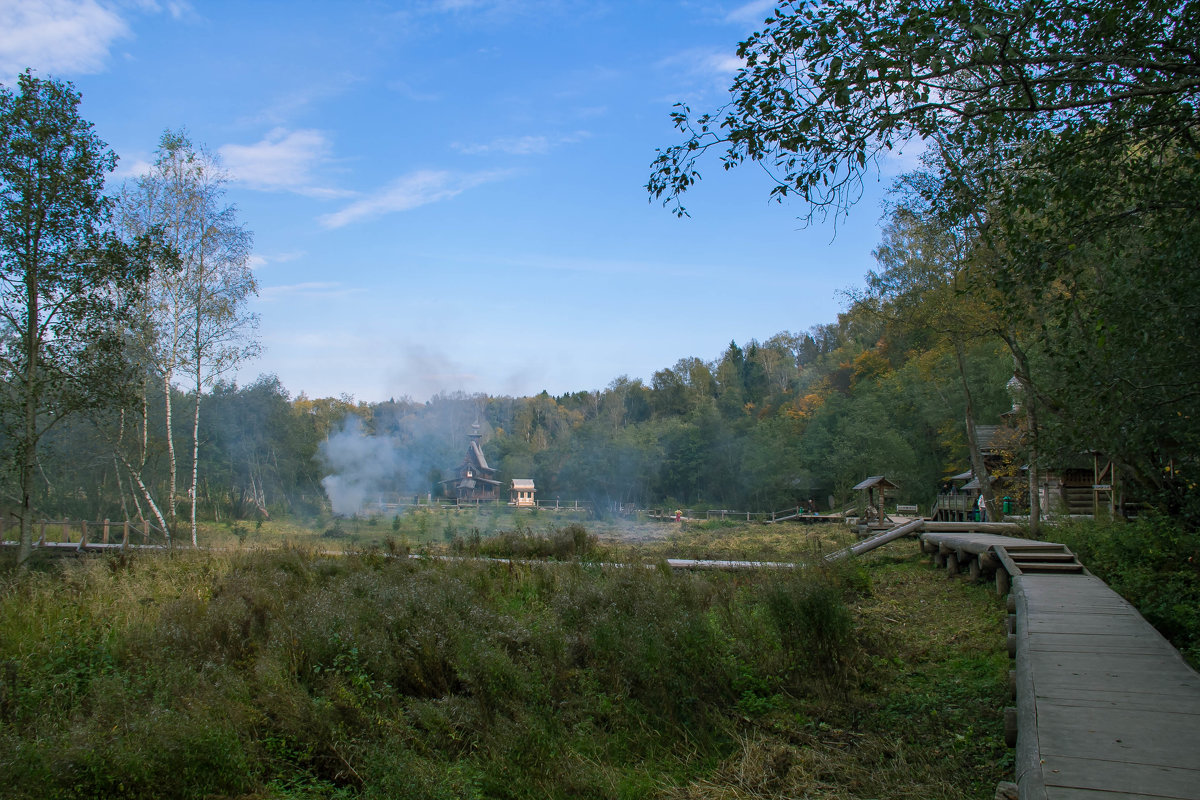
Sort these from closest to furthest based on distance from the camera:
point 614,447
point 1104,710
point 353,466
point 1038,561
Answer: point 1104,710 → point 1038,561 → point 353,466 → point 614,447

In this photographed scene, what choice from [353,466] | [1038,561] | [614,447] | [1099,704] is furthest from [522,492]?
[1099,704]

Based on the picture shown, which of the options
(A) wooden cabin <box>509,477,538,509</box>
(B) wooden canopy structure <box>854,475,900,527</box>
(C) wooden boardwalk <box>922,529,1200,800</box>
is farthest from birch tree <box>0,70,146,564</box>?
(A) wooden cabin <box>509,477,538,509</box>

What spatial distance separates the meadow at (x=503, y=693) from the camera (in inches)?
181

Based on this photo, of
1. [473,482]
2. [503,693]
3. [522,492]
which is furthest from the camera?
[473,482]

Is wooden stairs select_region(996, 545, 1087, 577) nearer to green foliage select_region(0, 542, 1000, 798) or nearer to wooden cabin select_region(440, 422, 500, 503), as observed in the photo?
green foliage select_region(0, 542, 1000, 798)

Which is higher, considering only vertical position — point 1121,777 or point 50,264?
point 50,264

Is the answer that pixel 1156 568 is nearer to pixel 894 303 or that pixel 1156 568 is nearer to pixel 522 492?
pixel 894 303

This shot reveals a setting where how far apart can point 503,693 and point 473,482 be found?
164 feet

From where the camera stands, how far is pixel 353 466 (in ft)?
155

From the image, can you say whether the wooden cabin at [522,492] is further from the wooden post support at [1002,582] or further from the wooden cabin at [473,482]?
the wooden post support at [1002,582]

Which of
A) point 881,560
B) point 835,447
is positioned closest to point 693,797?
point 881,560

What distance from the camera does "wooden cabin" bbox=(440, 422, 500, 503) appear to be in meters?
54.7

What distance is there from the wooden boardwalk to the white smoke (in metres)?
43.1

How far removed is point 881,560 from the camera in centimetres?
1464
